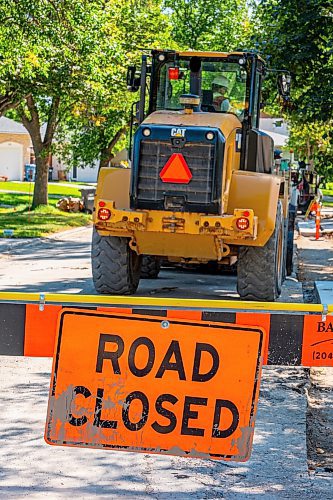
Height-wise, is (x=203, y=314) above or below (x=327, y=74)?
below

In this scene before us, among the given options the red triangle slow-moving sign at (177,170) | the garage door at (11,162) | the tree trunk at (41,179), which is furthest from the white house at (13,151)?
the red triangle slow-moving sign at (177,170)

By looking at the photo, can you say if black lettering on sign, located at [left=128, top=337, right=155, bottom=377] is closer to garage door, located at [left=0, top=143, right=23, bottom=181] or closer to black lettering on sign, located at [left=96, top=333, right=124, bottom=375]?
black lettering on sign, located at [left=96, top=333, right=124, bottom=375]

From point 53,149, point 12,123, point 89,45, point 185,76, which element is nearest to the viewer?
point 185,76

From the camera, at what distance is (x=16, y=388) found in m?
8.29

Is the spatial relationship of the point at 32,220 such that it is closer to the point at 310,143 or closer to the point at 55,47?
the point at 55,47

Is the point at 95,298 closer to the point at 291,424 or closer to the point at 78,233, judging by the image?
the point at 291,424

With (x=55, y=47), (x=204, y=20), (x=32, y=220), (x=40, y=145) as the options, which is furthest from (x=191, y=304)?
(x=204, y=20)

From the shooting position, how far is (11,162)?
78.8 metres

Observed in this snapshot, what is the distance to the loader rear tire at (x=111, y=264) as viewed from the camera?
13312mm

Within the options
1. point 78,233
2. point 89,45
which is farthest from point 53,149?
point 89,45

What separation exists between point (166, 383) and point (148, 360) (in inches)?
5.6

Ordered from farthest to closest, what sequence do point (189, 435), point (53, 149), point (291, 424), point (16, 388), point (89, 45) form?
1. point (53, 149)
2. point (89, 45)
3. point (16, 388)
4. point (291, 424)
5. point (189, 435)

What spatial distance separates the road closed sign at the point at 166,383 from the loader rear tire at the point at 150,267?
33.2 ft

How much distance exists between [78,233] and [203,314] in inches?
972
